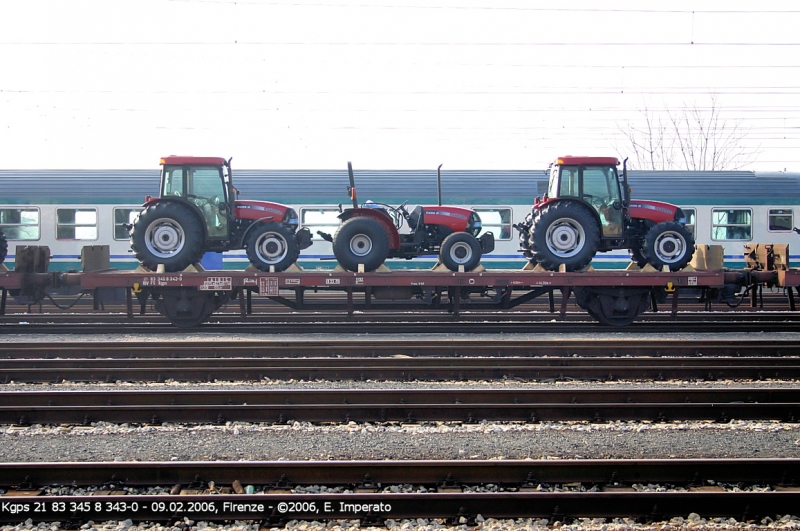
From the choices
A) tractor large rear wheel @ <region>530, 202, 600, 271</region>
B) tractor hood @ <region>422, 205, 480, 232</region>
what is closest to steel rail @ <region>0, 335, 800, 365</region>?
tractor large rear wheel @ <region>530, 202, 600, 271</region>

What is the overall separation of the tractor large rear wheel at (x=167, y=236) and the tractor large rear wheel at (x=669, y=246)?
27.1ft

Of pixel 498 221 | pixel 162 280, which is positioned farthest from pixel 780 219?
pixel 162 280

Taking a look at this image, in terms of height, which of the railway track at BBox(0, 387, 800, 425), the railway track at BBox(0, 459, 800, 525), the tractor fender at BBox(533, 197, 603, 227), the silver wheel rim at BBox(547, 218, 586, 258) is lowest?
the railway track at BBox(0, 459, 800, 525)

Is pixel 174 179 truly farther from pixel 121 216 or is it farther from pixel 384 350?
pixel 121 216

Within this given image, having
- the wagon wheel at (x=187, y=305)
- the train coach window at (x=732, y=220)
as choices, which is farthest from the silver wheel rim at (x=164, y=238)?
the train coach window at (x=732, y=220)

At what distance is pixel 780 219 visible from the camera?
1727 centimetres

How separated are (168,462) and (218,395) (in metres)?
1.83

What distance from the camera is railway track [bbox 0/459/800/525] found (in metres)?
4.29

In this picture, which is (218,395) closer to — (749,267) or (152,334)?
(152,334)

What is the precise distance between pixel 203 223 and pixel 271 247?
1.29m

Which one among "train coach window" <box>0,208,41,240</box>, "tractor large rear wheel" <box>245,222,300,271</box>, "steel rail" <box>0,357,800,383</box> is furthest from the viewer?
"train coach window" <box>0,208,41,240</box>

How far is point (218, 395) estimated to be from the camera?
665cm

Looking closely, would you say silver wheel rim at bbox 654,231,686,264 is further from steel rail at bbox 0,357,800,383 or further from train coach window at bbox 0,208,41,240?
train coach window at bbox 0,208,41,240

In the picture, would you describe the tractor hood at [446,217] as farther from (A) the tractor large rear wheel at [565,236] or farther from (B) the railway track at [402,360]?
(B) the railway track at [402,360]
